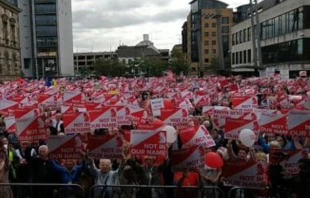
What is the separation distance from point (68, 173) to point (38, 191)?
96 cm

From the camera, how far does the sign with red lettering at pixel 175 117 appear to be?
40.4 feet

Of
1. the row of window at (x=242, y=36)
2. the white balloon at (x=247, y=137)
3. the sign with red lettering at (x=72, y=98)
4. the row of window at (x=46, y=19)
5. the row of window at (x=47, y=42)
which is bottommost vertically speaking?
the white balloon at (x=247, y=137)

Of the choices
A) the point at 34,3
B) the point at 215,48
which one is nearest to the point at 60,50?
the point at 34,3

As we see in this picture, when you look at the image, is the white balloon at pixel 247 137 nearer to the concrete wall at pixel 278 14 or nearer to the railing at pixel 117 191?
the railing at pixel 117 191

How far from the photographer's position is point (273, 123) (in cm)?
1081

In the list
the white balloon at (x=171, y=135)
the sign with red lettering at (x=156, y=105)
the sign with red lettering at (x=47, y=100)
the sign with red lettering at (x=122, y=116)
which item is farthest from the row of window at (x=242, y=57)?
the white balloon at (x=171, y=135)

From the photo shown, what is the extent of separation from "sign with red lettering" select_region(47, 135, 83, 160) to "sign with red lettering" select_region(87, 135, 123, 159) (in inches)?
9.6

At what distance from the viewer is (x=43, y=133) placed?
1080cm

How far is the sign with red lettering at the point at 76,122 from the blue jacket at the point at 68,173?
6.78 feet

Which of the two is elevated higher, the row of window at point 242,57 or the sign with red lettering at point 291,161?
the row of window at point 242,57

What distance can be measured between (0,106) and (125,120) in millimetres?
5369

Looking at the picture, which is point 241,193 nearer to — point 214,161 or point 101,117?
point 214,161

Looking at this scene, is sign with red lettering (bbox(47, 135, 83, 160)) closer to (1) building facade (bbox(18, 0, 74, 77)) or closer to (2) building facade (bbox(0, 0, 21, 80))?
(2) building facade (bbox(0, 0, 21, 80))

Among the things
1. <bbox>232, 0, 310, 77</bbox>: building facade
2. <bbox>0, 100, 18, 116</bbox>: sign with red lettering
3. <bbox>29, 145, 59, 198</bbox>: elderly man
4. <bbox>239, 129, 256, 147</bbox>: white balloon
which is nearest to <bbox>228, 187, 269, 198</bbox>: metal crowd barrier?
<bbox>239, 129, 256, 147</bbox>: white balloon
